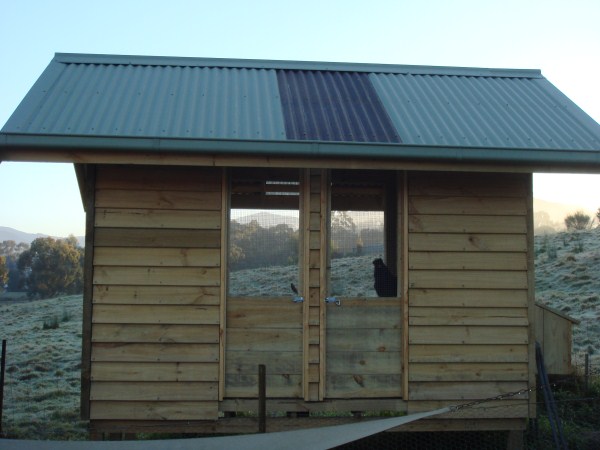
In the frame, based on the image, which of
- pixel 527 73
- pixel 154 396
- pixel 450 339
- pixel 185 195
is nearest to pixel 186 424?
pixel 154 396

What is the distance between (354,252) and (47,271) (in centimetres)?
3800

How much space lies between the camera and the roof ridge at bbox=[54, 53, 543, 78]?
27.7ft

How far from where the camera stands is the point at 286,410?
22.9ft

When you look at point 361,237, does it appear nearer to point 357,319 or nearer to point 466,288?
point 357,319

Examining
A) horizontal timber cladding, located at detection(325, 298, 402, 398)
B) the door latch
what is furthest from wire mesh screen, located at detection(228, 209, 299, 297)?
horizontal timber cladding, located at detection(325, 298, 402, 398)

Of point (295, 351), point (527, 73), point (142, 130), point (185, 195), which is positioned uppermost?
point (527, 73)

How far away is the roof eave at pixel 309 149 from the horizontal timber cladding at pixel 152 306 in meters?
0.74

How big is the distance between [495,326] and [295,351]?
6.51 feet

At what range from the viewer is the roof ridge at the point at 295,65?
27.7 ft

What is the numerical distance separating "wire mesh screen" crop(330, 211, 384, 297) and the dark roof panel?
819 mm

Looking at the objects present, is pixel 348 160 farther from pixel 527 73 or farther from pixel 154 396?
pixel 527 73

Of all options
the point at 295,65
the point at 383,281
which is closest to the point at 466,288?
the point at 383,281

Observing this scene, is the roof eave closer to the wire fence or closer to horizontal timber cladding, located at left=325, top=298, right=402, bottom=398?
horizontal timber cladding, located at left=325, top=298, right=402, bottom=398

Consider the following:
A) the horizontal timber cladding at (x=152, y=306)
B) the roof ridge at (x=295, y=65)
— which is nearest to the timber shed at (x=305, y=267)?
the horizontal timber cladding at (x=152, y=306)
